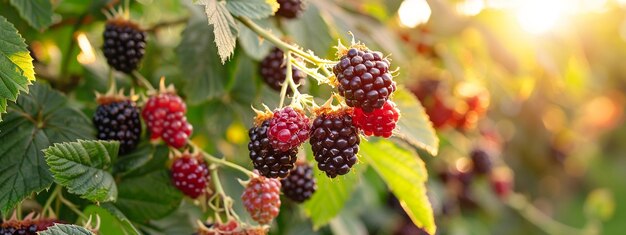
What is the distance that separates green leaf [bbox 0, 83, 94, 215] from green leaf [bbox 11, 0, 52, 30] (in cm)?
12

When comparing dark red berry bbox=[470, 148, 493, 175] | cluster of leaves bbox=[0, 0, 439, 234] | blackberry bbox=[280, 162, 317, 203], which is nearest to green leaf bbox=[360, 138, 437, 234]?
cluster of leaves bbox=[0, 0, 439, 234]

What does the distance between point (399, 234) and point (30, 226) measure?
5.41ft

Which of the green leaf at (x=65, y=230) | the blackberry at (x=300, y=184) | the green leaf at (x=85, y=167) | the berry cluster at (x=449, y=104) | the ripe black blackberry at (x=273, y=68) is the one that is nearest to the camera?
the green leaf at (x=65, y=230)

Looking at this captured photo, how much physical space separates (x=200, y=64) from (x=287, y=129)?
25.2 inches

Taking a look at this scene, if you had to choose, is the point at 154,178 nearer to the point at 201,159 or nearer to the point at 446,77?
the point at 201,159

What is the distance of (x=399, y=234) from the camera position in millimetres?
2699

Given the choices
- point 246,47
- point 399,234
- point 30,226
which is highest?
point 246,47

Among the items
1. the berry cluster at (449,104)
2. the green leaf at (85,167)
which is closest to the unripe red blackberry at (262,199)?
the green leaf at (85,167)

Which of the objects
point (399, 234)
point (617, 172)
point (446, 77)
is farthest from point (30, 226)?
point (617, 172)

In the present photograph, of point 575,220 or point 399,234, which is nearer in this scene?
point 399,234

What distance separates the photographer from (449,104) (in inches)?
108

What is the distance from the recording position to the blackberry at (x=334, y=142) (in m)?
1.13

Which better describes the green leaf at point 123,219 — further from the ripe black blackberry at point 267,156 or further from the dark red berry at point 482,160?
the dark red berry at point 482,160

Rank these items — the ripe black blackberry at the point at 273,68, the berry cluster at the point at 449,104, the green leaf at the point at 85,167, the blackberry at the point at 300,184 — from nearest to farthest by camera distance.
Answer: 1. the green leaf at the point at 85,167
2. the blackberry at the point at 300,184
3. the ripe black blackberry at the point at 273,68
4. the berry cluster at the point at 449,104
